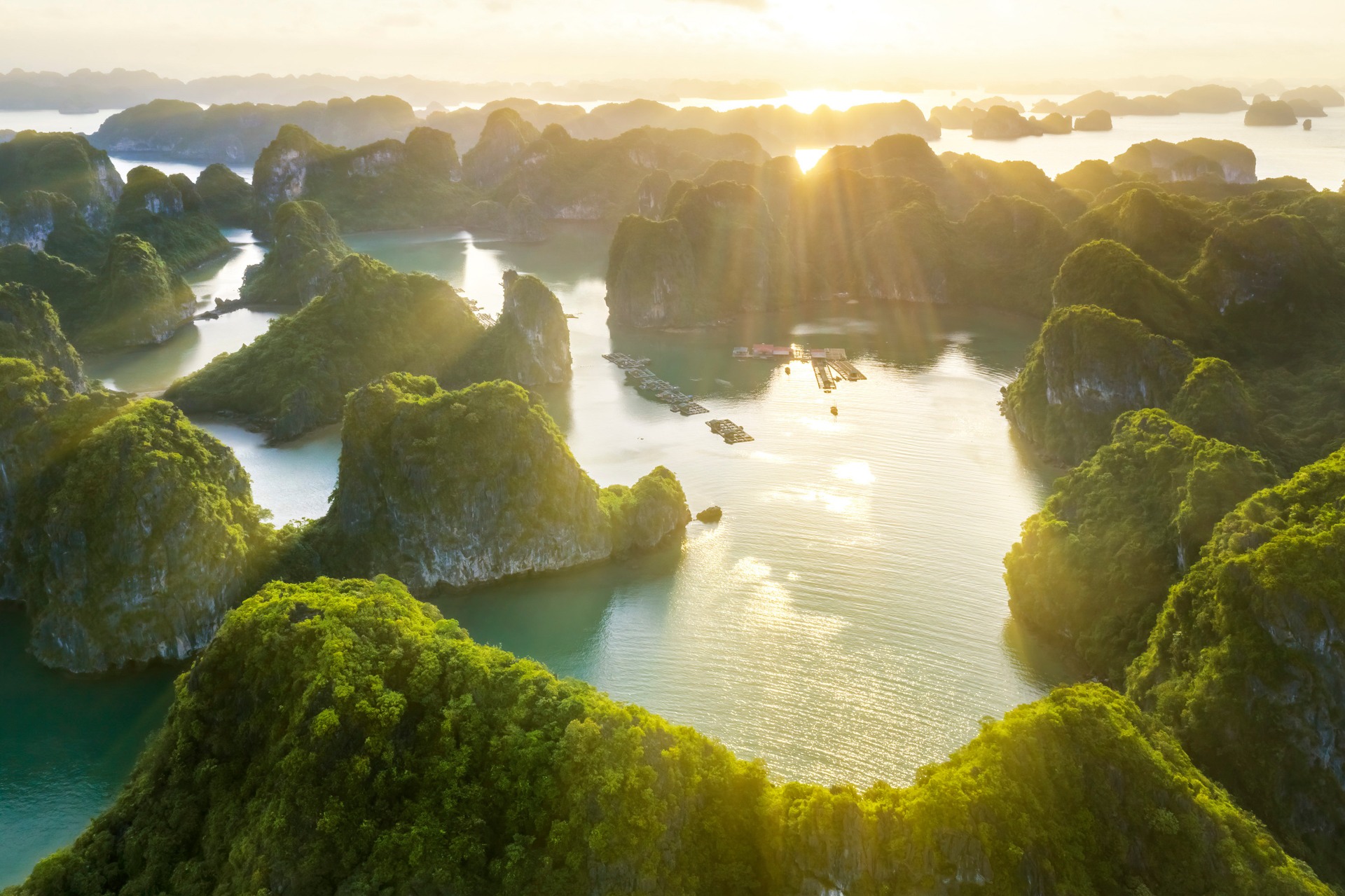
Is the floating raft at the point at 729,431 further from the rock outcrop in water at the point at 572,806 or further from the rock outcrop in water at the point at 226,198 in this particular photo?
the rock outcrop in water at the point at 226,198

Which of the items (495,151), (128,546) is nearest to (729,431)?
(128,546)

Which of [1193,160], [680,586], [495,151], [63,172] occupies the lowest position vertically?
[680,586]

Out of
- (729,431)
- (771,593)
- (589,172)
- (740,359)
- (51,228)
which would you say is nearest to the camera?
(771,593)

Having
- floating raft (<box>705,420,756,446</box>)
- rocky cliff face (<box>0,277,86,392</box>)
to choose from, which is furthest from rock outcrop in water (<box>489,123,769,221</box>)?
floating raft (<box>705,420,756,446</box>)

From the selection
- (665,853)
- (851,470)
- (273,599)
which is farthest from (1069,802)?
(851,470)

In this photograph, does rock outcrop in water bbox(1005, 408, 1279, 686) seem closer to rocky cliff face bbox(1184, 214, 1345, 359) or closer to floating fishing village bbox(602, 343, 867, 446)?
floating fishing village bbox(602, 343, 867, 446)

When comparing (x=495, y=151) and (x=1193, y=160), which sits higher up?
(x=1193, y=160)

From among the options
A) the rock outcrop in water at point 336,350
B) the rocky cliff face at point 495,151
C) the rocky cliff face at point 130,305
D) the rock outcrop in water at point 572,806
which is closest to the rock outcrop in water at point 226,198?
the rocky cliff face at point 495,151

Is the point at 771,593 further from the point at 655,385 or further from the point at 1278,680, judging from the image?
the point at 655,385
